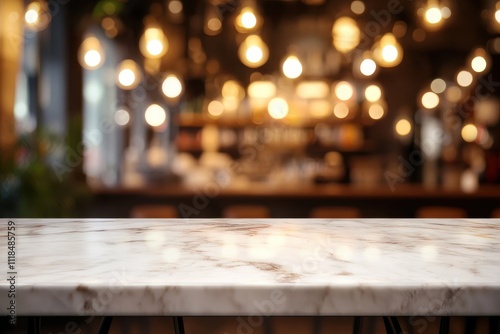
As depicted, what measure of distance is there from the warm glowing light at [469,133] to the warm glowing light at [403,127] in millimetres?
794

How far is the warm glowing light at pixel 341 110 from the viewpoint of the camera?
7.71 m

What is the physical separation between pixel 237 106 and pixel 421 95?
9.06 feet

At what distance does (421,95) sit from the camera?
7.85 metres

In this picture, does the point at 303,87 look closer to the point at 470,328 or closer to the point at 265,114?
the point at 265,114

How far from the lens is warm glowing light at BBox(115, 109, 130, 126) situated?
29.4 feet

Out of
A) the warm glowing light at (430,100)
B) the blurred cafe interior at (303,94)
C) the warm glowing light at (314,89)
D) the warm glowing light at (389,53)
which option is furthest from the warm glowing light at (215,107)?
the warm glowing light at (389,53)

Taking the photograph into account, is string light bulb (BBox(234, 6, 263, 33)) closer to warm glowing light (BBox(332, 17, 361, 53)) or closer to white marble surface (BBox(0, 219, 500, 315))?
warm glowing light (BBox(332, 17, 361, 53))

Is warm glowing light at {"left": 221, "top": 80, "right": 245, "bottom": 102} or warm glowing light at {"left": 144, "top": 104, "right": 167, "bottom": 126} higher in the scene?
warm glowing light at {"left": 221, "top": 80, "right": 245, "bottom": 102}

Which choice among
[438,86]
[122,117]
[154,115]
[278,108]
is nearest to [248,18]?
[278,108]

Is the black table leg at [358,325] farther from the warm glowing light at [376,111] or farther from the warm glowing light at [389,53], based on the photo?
the warm glowing light at [376,111]

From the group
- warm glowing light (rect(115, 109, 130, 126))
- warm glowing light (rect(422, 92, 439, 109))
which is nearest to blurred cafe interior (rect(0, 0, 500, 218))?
warm glowing light (rect(422, 92, 439, 109))

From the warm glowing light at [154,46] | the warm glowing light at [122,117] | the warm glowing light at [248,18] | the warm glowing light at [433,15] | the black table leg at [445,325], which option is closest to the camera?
the black table leg at [445,325]

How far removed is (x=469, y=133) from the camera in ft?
25.8

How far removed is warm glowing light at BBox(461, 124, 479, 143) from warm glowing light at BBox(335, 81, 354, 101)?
199cm
